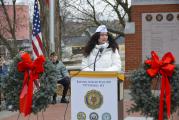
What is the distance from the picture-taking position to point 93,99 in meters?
8.02

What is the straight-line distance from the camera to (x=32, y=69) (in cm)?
884

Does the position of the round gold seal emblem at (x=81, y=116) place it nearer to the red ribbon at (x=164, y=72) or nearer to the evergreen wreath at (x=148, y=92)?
the evergreen wreath at (x=148, y=92)

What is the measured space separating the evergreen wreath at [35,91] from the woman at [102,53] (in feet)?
2.81

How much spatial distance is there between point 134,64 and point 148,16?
1819 mm

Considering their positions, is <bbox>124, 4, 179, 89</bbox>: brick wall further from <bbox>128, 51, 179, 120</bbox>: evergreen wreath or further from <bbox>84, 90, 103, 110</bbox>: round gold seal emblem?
<bbox>84, 90, 103, 110</bbox>: round gold seal emblem

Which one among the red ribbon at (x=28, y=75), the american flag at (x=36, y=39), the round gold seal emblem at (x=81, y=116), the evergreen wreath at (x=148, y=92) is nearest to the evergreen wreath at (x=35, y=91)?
the red ribbon at (x=28, y=75)

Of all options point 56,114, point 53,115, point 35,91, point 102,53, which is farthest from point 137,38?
point 102,53

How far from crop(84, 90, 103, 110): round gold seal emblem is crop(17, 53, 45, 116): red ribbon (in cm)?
124

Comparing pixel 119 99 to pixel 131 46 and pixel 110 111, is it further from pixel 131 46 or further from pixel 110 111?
pixel 131 46

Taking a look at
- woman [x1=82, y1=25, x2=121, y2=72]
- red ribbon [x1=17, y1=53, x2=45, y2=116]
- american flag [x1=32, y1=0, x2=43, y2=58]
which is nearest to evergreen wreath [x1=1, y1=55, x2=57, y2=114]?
red ribbon [x1=17, y1=53, x2=45, y2=116]

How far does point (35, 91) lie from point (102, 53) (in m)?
1.54

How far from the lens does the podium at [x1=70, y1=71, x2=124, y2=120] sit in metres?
7.95

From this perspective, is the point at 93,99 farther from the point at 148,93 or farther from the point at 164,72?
the point at 164,72

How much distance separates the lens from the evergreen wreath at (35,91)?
9.04m
